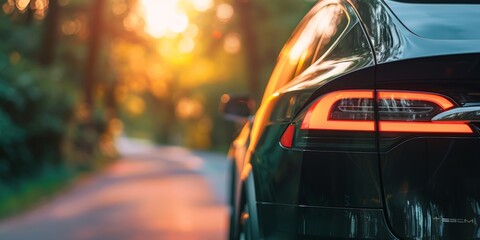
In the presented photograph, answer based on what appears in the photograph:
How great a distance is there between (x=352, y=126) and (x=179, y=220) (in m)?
8.13

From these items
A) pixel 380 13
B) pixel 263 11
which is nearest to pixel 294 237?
pixel 380 13

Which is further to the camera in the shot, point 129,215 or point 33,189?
point 33,189

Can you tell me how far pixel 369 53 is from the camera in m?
2.87

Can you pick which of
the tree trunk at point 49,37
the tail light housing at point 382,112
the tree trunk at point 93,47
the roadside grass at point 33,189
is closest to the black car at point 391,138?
the tail light housing at point 382,112

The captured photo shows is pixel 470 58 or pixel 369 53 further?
pixel 369 53

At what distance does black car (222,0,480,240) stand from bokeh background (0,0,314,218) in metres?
3.86

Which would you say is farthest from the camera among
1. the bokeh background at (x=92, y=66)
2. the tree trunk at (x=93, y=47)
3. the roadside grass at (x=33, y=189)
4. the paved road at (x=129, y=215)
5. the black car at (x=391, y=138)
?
the tree trunk at (x=93, y=47)

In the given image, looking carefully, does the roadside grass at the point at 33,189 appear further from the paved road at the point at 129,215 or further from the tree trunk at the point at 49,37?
the tree trunk at the point at 49,37

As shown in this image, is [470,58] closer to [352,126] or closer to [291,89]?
[352,126]

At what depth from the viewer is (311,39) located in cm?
371

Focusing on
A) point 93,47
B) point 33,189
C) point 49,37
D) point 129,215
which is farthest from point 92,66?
point 129,215

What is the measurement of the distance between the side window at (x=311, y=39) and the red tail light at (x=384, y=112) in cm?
49

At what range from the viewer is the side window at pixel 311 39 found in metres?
3.30

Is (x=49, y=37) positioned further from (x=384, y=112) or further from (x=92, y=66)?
(x=384, y=112)
